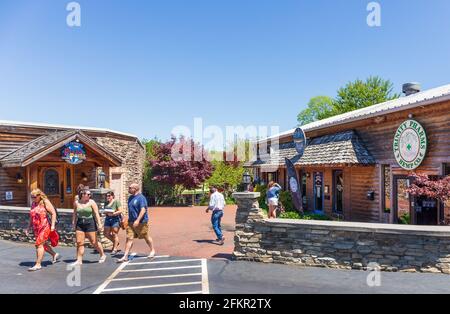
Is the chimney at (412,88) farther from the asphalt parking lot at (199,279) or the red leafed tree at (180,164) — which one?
the red leafed tree at (180,164)

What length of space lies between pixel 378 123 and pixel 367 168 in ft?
5.47

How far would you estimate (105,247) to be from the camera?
941 centimetres

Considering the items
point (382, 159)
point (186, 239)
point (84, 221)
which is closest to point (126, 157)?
point (186, 239)

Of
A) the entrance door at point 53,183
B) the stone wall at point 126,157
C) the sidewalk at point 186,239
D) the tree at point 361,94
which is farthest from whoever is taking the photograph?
the tree at point 361,94

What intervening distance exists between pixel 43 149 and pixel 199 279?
29.0 feet

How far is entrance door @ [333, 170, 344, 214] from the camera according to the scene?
44.4 feet

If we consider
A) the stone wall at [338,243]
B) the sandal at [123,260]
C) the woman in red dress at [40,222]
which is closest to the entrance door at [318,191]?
the stone wall at [338,243]

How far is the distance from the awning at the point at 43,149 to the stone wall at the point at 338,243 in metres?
8.31

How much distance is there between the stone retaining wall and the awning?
199 centimetres

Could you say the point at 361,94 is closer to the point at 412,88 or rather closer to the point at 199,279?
the point at 412,88

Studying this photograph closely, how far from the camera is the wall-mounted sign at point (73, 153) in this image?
13.1m

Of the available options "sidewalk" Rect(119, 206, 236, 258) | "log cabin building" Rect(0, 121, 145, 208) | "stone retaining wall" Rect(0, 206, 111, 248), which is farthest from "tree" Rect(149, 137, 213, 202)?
"stone retaining wall" Rect(0, 206, 111, 248)
